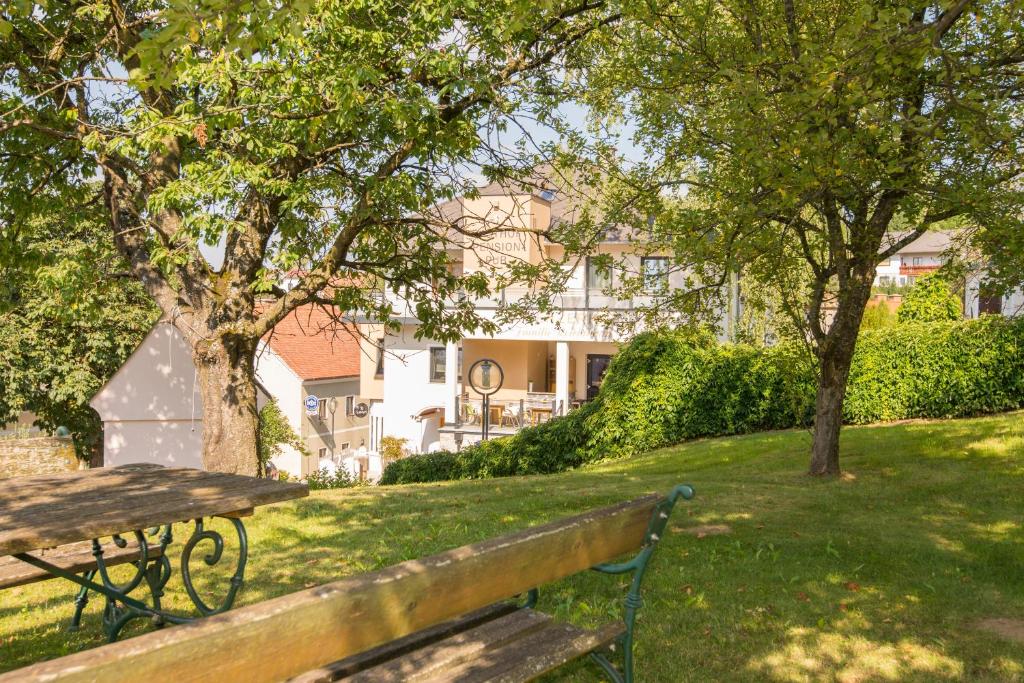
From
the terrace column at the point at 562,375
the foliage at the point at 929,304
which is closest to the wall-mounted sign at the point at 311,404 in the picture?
the terrace column at the point at 562,375

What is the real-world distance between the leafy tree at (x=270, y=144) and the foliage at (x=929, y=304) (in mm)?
13969

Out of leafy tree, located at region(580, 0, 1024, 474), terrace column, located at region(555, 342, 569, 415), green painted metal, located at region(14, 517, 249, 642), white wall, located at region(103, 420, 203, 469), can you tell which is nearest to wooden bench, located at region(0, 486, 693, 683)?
green painted metal, located at region(14, 517, 249, 642)

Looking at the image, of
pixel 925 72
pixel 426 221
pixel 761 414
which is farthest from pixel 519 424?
pixel 925 72

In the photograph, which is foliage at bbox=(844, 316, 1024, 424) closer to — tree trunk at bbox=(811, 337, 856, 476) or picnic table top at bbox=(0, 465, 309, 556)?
tree trunk at bbox=(811, 337, 856, 476)

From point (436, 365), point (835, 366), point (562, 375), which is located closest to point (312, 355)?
point (436, 365)

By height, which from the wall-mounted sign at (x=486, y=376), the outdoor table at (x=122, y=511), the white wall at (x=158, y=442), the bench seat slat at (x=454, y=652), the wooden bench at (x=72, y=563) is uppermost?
the wall-mounted sign at (x=486, y=376)

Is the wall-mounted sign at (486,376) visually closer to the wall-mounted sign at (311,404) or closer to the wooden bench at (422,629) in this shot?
the wooden bench at (422,629)

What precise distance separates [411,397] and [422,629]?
31.9 meters

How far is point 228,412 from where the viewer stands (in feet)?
38.5

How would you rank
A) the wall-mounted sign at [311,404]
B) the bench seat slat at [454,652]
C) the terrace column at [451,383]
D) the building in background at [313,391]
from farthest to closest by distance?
the building in background at [313,391], the wall-mounted sign at [311,404], the terrace column at [451,383], the bench seat slat at [454,652]

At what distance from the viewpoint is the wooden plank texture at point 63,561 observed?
4.57 meters

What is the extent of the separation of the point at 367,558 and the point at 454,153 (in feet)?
19.8

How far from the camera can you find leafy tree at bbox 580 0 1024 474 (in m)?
6.85

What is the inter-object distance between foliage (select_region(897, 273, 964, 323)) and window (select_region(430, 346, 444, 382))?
18139 millimetres
